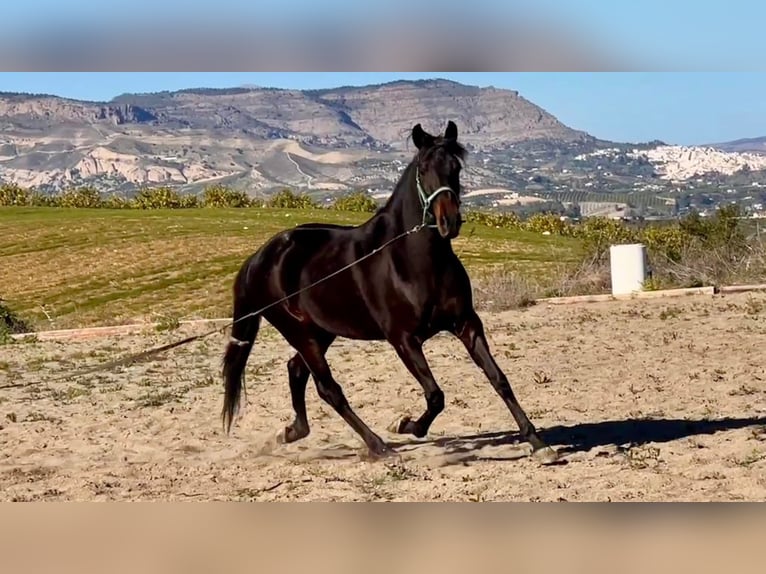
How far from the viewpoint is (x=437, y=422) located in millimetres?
8781

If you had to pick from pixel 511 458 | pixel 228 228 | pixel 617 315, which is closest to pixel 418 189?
pixel 511 458

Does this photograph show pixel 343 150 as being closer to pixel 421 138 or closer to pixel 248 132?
pixel 248 132

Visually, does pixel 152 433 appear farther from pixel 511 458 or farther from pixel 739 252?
pixel 739 252

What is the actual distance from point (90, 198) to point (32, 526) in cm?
3154

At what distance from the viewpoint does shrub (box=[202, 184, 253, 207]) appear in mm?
31594

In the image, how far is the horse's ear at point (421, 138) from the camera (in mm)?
6648

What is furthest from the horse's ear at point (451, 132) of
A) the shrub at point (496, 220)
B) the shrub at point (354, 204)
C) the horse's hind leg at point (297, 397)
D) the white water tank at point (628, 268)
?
the shrub at point (496, 220)

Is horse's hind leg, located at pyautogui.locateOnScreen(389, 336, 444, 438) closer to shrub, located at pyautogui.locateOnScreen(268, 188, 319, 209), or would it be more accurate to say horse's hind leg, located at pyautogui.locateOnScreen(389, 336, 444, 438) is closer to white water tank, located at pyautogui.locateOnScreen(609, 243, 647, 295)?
white water tank, located at pyautogui.locateOnScreen(609, 243, 647, 295)

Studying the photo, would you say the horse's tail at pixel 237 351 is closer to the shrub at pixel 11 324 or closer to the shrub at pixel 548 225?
the shrub at pixel 11 324

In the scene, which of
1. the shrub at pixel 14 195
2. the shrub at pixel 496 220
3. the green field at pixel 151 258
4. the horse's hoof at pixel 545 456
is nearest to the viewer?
the horse's hoof at pixel 545 456

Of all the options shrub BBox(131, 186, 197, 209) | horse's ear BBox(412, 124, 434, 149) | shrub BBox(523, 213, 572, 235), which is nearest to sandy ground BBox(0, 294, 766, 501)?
horse's ear BBox(412, 124, 434, 149)

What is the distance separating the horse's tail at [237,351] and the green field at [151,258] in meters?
9.50

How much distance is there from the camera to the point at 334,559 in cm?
465

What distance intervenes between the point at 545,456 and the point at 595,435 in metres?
1.08
